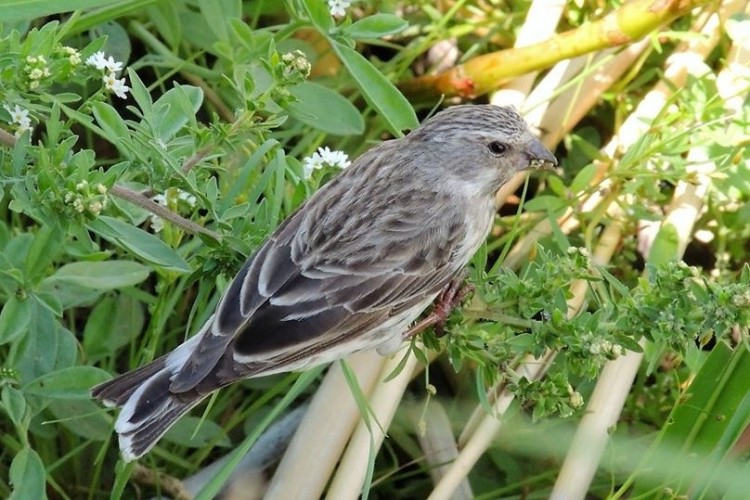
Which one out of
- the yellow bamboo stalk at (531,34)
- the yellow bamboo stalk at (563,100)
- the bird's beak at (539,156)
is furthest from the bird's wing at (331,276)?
the yellow bamboo stalk at (531,34)

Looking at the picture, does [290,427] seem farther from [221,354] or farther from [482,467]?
[221,354]

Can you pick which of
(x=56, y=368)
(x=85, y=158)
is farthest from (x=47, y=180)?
(x=56, y=368)

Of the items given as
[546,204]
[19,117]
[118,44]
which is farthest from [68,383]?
[546,204]

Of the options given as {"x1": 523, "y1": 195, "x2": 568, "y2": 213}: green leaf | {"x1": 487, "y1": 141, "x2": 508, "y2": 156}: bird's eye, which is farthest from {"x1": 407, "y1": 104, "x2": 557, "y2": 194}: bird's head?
{"x1": 523, "y1": 195, "x2": 568, "y2": 213}: green leaf

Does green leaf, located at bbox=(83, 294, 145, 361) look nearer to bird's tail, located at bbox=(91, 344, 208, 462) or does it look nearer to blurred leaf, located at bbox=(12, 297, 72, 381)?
blurred leaf, located at bbox=(12, 297, 72, 381)

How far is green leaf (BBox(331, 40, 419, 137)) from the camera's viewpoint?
2.65m

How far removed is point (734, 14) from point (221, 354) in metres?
1.88

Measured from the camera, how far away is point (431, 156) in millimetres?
2859

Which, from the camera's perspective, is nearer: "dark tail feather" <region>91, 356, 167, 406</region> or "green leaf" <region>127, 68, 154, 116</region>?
"green leaf" <region>127, 68, 154, 116</region>

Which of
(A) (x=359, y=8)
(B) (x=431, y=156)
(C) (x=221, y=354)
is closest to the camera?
(C) (x=221, y=354)

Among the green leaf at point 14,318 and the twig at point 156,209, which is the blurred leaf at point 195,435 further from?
the twig at point 156,209

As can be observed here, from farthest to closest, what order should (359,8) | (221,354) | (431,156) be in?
(359,8) < (431,156) < (221,354)

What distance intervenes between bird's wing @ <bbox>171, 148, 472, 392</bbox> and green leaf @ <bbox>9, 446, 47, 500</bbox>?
0.36m

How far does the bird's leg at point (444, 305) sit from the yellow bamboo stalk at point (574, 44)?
40.0 inches
